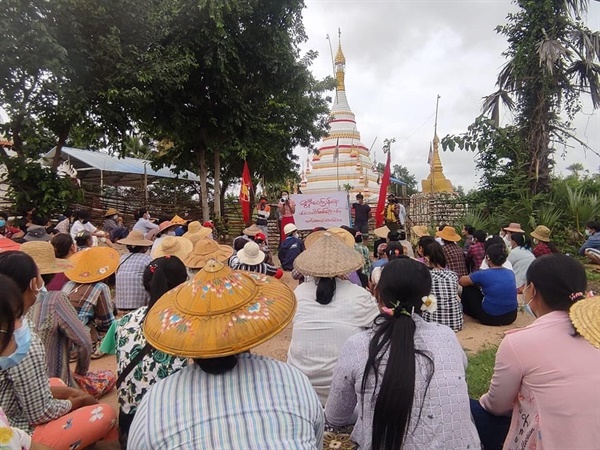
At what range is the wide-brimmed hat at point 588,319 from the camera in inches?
58.4

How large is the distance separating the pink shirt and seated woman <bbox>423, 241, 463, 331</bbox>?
248 centimetres

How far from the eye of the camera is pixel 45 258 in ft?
11.3

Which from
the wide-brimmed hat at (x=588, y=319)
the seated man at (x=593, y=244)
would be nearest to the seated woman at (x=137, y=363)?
the wide-brimmed hat at (x=588, y=319)

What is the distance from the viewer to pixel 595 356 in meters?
1.66

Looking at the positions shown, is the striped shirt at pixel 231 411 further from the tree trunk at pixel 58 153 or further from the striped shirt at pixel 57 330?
the tree trunk at pixel 58 153

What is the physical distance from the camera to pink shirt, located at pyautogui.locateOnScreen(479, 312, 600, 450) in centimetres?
163

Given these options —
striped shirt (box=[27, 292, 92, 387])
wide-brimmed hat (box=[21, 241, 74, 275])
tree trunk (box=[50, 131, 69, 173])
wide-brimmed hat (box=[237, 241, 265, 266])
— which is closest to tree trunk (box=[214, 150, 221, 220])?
tree trunk (box=[50, 131, 69, 173])

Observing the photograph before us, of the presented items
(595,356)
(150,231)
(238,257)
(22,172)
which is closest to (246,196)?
(150,231)

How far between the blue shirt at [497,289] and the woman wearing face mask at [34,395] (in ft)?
13.5

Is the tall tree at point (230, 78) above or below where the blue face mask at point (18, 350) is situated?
above

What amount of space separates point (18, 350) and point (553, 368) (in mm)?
2322

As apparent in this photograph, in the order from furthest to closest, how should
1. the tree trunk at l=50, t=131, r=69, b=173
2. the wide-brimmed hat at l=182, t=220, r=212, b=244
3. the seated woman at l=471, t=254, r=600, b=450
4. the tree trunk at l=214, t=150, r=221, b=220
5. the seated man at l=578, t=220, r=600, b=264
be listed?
the tree trunk at l=214, t=150, r=221, b=220 → the tree trunk at l=50, t=131, r=69, b=173 → the seated man at l=578, t=220, r=600, b=264 → the wide-brimmed hat at l=182, t=220, r=212, b=244 → the seated woman at l=471, t=254, r=600, b=450

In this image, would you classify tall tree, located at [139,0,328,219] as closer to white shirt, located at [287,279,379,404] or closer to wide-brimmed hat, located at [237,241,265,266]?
wide-brimmed hat, located at [237,241,265,266]

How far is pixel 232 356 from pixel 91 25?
420 inches
